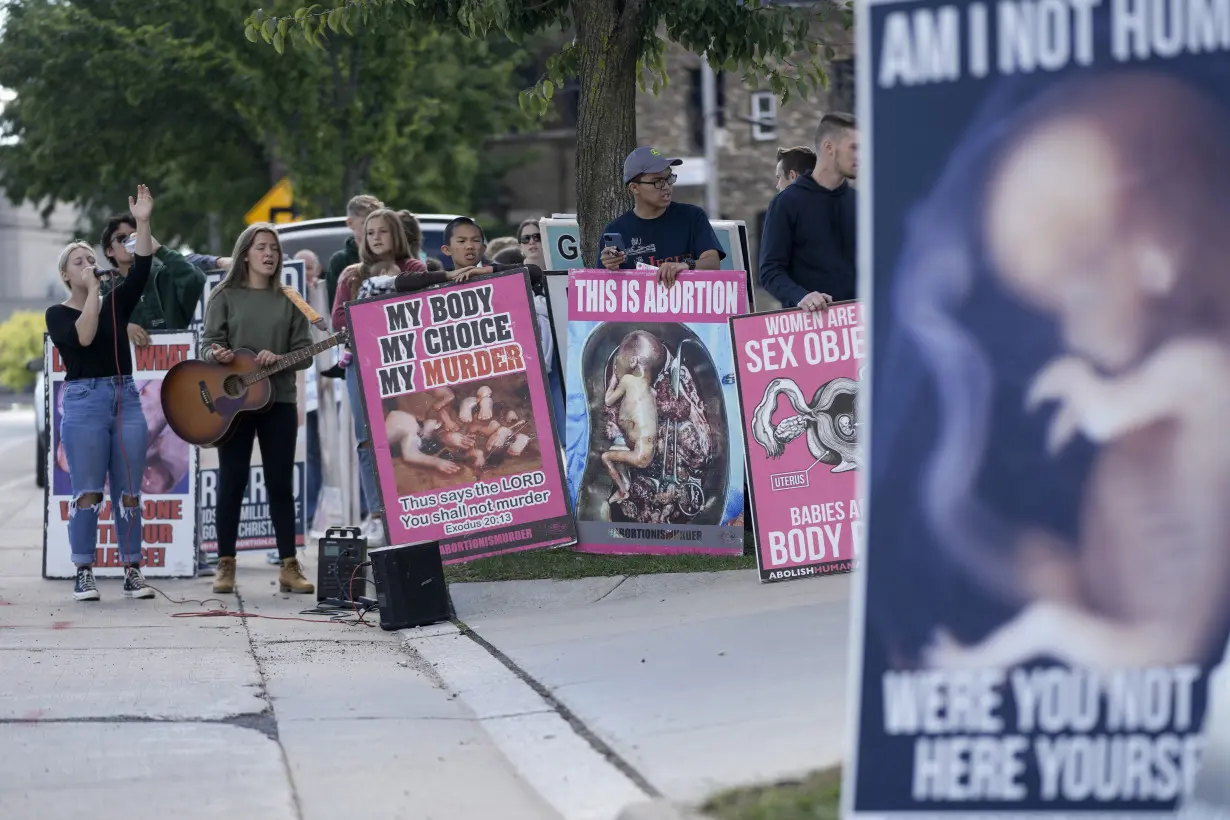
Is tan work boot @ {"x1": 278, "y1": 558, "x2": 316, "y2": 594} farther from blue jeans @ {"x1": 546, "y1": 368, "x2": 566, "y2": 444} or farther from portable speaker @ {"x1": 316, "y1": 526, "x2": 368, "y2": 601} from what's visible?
blue jeans @ {"x1": 546, "y1": 368, "x2": 566, "y2": 444}

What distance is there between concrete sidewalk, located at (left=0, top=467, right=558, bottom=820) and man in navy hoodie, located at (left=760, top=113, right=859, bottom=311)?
94.2 inches

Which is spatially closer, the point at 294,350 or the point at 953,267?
the point at 953,267

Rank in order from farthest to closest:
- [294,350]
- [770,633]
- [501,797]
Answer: [294,350] → [770,633] → [501,797]

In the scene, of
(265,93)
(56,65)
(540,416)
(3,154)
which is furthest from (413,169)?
(540,416)

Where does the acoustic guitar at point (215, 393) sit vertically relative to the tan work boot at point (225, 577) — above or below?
above

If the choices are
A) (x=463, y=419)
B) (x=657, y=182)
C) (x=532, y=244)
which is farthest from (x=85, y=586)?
(x=532, y=244)

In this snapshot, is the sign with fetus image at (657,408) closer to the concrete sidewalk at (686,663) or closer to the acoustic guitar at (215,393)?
the concrete sidewalk at (686,663)

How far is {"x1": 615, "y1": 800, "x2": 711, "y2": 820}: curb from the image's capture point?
477 cm

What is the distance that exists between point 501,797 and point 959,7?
8.66 feet

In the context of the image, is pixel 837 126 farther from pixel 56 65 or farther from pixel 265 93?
pixel 56 65

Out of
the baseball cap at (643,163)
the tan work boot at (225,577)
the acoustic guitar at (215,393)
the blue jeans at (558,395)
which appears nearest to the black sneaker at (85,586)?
the tan work boot at (225,577)

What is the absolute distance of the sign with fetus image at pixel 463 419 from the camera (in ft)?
30.9

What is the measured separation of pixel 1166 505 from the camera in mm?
3877

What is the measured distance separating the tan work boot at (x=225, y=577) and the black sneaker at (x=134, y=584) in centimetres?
38
